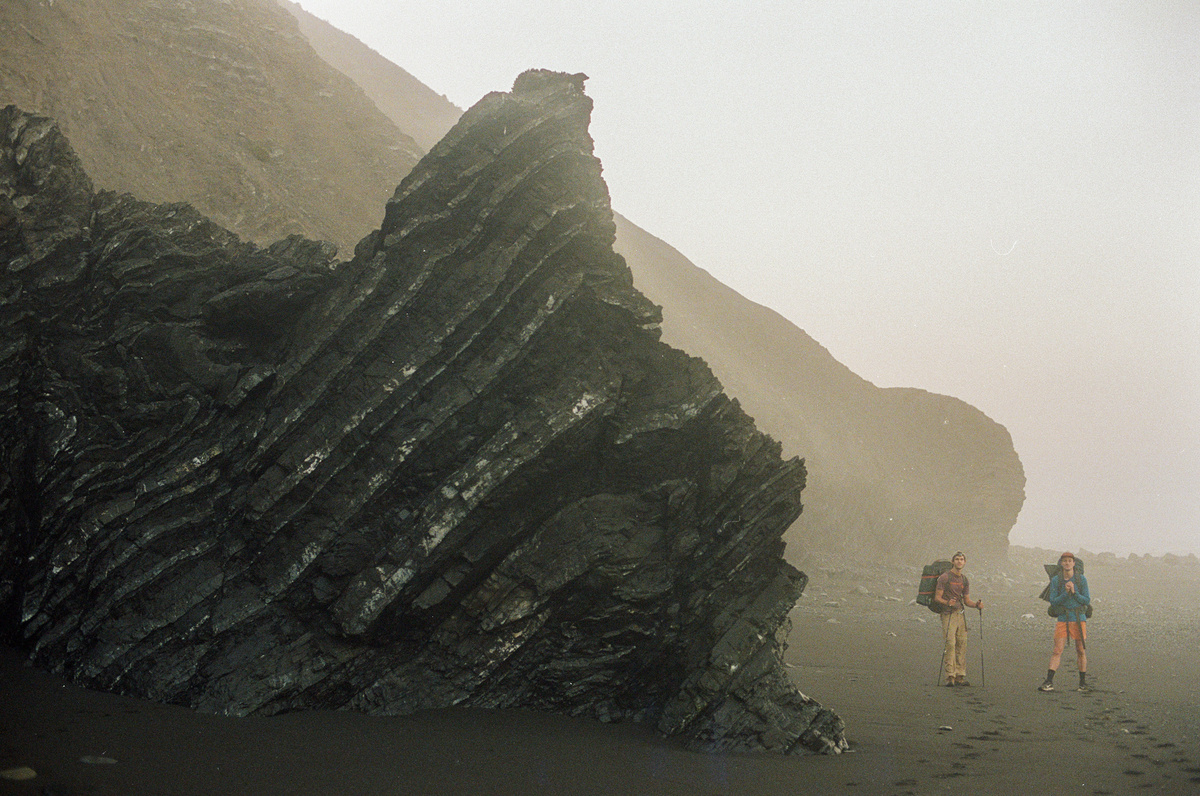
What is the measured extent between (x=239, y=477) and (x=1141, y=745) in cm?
1044

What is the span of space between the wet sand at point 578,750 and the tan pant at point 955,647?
51 cm

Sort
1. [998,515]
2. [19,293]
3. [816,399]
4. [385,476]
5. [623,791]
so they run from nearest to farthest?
[623,791], [385,476], [19,293], [998,515], [816,399]

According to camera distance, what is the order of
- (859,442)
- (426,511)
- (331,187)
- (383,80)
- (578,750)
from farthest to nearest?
(383,80) < (859,442) < (331,187) < (426,511) < (578,750)

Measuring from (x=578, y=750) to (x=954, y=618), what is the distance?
838cm

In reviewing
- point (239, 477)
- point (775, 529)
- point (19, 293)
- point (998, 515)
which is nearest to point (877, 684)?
point (775, 529)

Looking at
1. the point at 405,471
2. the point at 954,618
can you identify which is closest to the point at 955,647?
the point at 954,618

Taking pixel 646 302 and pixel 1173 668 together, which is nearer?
pixel 646 302

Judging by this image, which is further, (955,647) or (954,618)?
(954,618)

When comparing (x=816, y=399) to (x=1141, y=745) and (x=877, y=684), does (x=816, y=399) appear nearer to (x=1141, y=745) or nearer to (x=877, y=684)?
(x=877, y=684)

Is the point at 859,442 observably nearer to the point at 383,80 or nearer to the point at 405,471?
the point at 405,471

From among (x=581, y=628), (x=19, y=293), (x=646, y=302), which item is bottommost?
(x=581, y=628)

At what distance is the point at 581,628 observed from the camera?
8797mm

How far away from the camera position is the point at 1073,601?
13.2 metres

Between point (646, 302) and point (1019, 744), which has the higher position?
point (646, 302)
